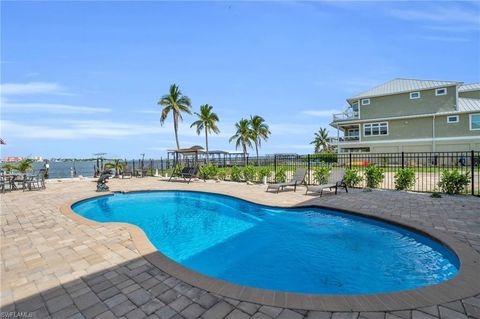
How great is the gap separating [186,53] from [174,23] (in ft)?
7.53

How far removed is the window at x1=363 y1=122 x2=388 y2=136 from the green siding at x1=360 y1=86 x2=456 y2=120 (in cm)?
98

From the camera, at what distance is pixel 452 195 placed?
29.1ft

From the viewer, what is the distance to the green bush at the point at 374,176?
35.9 feet

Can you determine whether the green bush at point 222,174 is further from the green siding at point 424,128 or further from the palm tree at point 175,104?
the green siding at point 424,128

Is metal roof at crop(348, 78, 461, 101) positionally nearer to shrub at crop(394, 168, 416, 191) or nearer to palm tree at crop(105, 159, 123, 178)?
shrub at crop(394, 168, 416, 191)

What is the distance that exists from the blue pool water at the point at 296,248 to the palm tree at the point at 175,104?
68.5 feet

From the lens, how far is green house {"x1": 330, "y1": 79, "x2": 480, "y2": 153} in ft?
81.3

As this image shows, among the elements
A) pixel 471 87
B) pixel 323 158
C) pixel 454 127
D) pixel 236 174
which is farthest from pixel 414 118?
pixel 236 174

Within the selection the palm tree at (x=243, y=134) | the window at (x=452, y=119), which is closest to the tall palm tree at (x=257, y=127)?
the palm tree at (x=243, y=134)

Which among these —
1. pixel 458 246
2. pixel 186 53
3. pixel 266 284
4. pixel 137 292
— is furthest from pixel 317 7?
pixel 137 292

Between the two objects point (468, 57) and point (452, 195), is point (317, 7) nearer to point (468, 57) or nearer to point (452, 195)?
point (452, 195)

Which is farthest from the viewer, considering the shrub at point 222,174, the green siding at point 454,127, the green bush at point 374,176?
the green siding at point 454,127

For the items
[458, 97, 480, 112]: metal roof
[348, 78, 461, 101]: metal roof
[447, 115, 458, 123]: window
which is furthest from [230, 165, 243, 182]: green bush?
[458, 97, 480, 112]: metal roof

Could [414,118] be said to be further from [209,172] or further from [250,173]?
[209,172]
